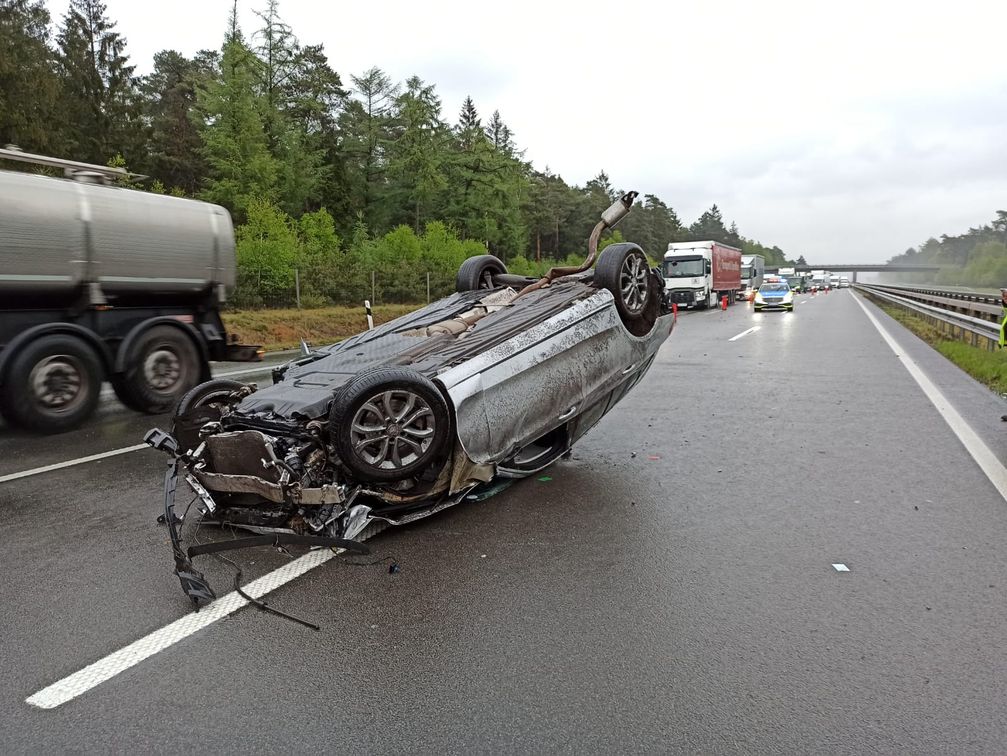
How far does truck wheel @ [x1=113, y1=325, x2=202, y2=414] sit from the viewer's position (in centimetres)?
810

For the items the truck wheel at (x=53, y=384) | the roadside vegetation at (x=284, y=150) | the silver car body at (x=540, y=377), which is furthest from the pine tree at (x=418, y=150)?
the silver car body at (x=540, y=377)

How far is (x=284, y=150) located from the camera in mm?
43531

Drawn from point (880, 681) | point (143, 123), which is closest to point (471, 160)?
point (143, 123)

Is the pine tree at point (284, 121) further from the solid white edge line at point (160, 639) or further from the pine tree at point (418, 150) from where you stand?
the solid white edge line at point (160, 639)

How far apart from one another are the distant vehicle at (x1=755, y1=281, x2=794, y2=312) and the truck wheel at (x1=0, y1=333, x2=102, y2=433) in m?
29.9

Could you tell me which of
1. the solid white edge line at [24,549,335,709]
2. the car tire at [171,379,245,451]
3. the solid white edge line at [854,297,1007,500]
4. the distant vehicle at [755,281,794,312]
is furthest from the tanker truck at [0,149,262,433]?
the distant vehicle at [755,281,794,312]

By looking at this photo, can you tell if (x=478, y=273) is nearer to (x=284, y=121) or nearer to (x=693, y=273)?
(x=693, y=273)

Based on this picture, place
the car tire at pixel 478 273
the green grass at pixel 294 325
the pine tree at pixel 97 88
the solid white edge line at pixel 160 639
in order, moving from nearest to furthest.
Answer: the solid white edge line at pixel 160 639 < the car tire at pixel 478 273 < the green grass at pixel 294 325 < the pine tree at pixel 97 88

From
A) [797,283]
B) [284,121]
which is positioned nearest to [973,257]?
[797,283]

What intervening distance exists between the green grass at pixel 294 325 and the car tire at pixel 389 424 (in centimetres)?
1318

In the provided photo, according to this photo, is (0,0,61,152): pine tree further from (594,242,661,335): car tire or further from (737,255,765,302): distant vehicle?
(737,255,765,302): distant vehicle

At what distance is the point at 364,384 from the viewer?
4180mm

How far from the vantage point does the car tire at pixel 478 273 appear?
22.7 ft

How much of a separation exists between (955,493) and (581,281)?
3.11 meters
